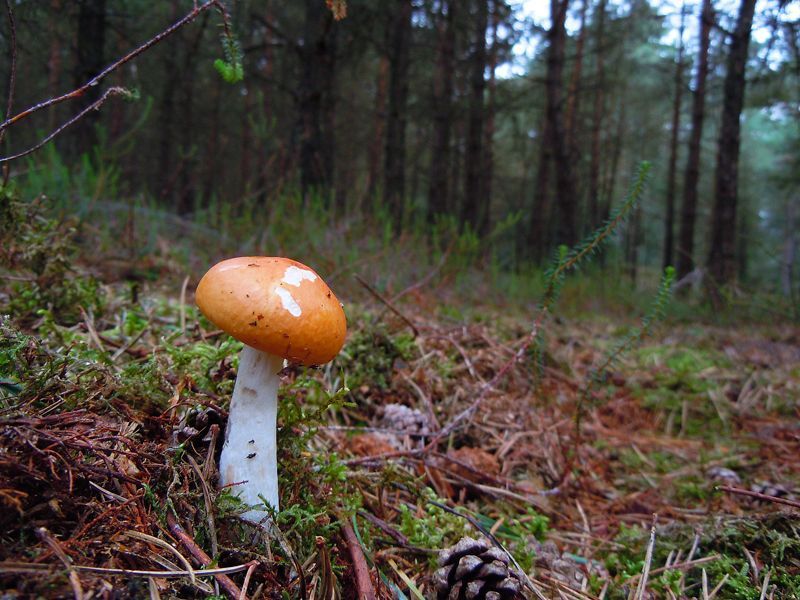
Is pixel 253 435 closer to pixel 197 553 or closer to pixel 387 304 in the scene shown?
pixel 197 553

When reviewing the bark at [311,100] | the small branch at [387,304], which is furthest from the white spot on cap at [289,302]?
the bark at [311,100]

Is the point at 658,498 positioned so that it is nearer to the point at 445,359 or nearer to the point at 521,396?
the point at 521,396

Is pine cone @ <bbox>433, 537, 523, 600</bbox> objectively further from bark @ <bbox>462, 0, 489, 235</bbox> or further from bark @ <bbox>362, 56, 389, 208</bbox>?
bark @ <bbox>362, 56, 389, 208</bbox>

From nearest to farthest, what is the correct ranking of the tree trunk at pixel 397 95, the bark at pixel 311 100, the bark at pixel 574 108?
the bark at pixel 311 100 < the tree trunk at pixel 397 95 < the bark at pixel 574 108

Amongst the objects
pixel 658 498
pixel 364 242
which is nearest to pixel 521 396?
pixel 658 498

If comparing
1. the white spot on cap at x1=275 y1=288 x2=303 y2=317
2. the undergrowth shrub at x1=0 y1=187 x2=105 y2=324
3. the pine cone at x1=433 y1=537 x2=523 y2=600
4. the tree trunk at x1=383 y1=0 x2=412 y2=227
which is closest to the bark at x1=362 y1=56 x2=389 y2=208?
the tree trunk at x1=383 y1=0 x2=412 y2=227

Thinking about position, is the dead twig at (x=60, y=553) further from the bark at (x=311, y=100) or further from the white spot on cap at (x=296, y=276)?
the bark at (x=311, y=100)

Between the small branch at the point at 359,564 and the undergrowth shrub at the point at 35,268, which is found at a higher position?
the undergrowth shrub at the point at 35,268
